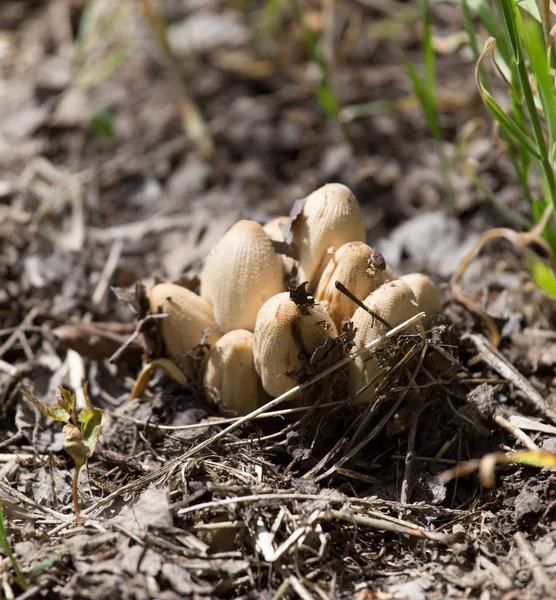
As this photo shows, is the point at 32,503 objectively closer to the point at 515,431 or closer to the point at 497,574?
the point at 497,574

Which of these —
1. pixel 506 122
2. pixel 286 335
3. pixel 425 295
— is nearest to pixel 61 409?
pixel 286 335

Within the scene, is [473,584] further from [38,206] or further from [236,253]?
[38,206]

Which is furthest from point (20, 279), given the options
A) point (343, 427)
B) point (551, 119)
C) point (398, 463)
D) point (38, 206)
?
point (551, 119)

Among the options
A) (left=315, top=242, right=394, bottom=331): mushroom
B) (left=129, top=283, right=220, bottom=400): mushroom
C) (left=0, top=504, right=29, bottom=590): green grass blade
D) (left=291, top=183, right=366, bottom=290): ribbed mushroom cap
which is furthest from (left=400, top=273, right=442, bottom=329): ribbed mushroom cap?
(left=0, top=504, right=29, bottom=590): green grass blade

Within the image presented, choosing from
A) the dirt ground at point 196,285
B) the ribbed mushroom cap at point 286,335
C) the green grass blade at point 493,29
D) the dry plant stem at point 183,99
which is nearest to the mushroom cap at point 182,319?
the dirt ground at point 196,285

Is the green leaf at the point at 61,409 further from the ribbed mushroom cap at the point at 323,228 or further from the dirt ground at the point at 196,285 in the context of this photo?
the ribbed mushroom cap at the point at 323,228
